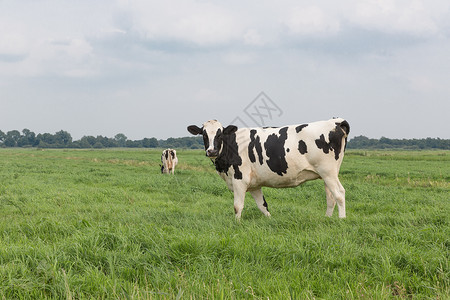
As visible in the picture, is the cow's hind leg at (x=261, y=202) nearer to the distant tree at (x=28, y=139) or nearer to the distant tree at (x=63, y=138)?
the distant tree at (x=63, y=138)

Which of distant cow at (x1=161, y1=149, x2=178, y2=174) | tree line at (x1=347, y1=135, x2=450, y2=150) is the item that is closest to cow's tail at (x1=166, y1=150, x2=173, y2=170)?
distant cow at (x1=161, y1=149, x2=178, y2=174)

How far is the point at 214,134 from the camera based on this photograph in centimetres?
678

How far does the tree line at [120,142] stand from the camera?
123m

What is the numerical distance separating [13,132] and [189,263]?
201 meters

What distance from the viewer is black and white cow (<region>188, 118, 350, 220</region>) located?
644 cm

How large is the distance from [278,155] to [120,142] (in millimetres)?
151557

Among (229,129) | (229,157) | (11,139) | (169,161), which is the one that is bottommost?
(169,161)

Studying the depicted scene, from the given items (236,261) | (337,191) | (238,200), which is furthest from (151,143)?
(236,261)

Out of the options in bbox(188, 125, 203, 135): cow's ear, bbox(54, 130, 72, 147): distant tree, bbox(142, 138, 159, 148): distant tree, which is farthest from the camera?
bbox(54, 130, 72, 147): distant tree

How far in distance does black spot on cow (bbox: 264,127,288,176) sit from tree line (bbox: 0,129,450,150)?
90984mm

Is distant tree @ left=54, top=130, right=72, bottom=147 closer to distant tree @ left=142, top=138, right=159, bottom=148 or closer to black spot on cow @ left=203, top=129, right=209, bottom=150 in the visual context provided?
distant tree @ left=142, top=138, right=159, bottom=148

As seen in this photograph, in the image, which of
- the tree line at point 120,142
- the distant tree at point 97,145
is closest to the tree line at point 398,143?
the tree line at point 120,142

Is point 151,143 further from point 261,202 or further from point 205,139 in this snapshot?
point 261,202

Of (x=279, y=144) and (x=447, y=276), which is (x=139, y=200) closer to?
(x=279, y=144)
